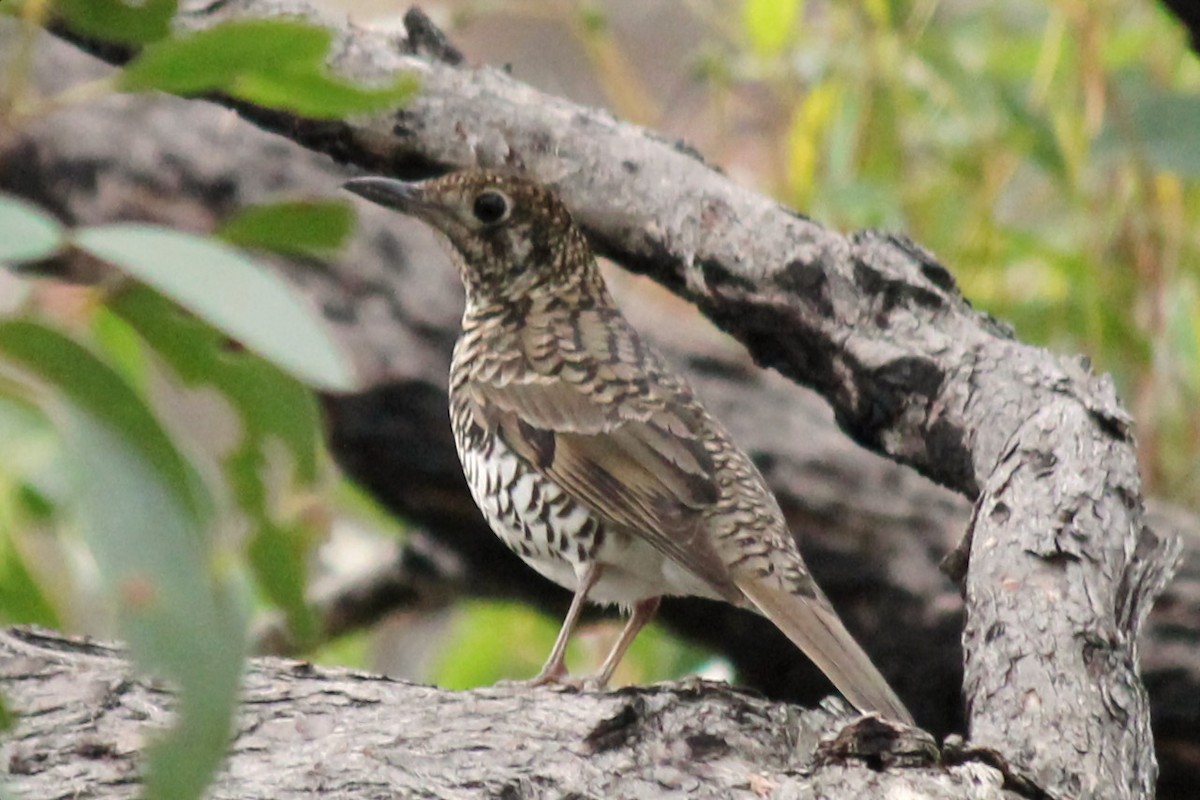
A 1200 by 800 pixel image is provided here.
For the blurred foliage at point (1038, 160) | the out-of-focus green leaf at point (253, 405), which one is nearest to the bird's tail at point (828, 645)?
the out-of-focus green leaf at point (253, 405)

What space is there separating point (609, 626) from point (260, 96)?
3235 mm

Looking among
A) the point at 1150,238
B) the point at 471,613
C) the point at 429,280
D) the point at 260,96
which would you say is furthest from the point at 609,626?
the point at 260,96

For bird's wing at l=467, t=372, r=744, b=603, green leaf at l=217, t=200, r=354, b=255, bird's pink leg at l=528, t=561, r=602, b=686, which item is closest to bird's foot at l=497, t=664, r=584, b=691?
Answer: bird's pink leg at l=528, t=561, r=602, b=686

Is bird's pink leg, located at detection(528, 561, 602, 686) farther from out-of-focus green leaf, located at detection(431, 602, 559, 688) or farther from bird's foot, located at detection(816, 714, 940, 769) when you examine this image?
out-of-focus green leaf, located at detection(431, 602, 559, 688)

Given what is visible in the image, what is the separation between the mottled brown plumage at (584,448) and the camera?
304 centimetres

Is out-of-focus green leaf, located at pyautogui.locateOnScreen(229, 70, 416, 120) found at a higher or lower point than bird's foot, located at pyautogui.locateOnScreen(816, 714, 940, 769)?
higher

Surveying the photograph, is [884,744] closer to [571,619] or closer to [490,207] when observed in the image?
[571,619]

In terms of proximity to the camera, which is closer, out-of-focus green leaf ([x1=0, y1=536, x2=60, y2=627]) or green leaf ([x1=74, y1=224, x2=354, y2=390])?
green leaf ([x1=74, y1=224, x2=354, y2=390])

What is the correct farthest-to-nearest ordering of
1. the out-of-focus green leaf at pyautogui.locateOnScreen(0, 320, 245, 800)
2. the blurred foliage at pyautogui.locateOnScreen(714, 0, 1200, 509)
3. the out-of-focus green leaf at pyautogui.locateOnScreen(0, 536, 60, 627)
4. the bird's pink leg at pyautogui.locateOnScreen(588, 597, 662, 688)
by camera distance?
the blurred foliage at pyautogui.locateOnScreen(714, 0, 1200, 509) → the out-of-focus green leaf at pyautogui.locateOnScreen(0, 536, 60, 627) → the bird's pink leg at pyautogui.locateOnScreen(588, 597, 662, 688) → the out-of-focus green leaf at pyautogui.locateOnScreen(0, 320, 245, 800)

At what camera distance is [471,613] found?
17.7 feet

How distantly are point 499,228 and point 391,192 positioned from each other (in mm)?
362

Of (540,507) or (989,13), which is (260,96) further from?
(989,13)

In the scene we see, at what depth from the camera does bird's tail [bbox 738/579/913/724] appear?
2.71 m

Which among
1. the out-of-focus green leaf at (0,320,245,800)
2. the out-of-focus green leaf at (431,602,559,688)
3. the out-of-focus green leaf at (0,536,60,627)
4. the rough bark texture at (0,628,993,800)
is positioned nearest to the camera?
the out-of-focus green leaf at (0,320,245,800)
